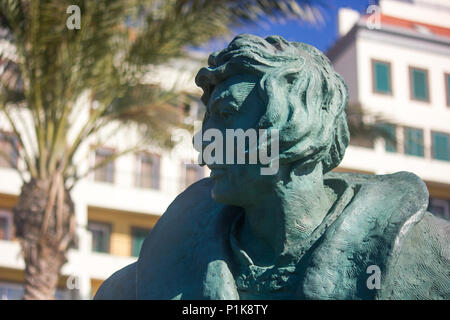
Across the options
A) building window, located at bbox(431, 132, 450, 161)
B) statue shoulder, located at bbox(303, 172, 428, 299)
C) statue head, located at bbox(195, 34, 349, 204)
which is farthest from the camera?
building window, located at bbox(431, 132, 450, 161)

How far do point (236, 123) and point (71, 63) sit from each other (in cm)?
842

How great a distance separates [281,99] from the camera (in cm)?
279

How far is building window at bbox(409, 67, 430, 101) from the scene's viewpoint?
3828cm

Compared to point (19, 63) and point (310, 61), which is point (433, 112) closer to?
point (19, 63)

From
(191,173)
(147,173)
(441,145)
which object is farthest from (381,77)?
(147,173)

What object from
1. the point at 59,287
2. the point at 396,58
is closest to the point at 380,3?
the point at 396,58

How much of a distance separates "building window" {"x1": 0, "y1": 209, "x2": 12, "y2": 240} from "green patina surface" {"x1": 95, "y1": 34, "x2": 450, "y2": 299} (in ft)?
97.5

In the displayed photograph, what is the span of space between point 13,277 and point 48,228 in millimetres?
19640

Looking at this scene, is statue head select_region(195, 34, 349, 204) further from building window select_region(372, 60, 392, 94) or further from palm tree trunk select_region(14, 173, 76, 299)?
building window select_region(372, 60, 392, 94)

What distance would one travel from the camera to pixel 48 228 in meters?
11.7

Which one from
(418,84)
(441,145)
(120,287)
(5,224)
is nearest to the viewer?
(120,287)

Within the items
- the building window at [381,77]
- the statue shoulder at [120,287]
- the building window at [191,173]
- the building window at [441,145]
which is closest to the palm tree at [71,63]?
the statue shoulder at [120,287]

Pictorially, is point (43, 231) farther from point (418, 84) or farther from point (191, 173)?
point (418, 84)

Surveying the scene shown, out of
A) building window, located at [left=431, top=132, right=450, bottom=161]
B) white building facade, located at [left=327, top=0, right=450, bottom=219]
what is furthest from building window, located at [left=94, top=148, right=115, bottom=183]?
building window, located at [left=431, top=132, right=450, bottom=161]
